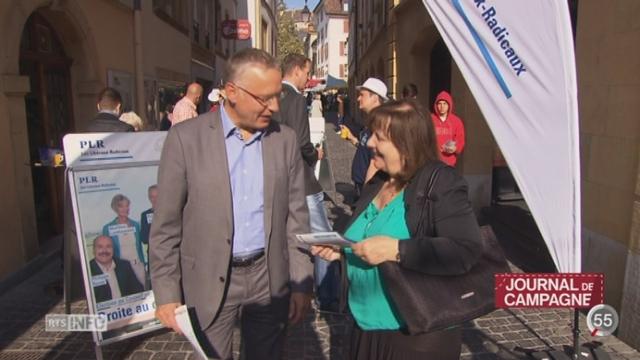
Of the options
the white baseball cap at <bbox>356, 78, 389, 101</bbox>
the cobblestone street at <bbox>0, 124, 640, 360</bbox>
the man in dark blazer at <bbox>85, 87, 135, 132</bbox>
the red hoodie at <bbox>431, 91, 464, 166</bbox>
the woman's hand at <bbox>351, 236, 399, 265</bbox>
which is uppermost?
the white baseball cap at <bbox>356, 78, 389, 101</bbox>

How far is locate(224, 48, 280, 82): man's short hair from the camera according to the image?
2.06m

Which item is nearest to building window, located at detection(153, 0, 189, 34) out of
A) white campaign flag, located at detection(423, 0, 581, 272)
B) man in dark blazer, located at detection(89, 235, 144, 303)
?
man in dark blazer, located at detection(89, 235, 144, 303)

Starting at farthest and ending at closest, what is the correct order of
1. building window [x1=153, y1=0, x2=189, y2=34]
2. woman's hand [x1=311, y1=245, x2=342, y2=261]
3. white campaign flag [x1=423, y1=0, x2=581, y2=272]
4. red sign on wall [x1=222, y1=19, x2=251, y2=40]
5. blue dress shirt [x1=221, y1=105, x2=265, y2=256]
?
red sign on wall [x1=222, y1=19, x2=251, y2=40] < building window [x1=153, y1=0, x2=189, y2=34] < white campaign flag [x1=423, y1=0, x2=581, y2=272] < blue dress shirt [x1=221, y1=105, x2=265, y2=256] < woman's hand [x1=311, y1=245, x2=342, y2=261]

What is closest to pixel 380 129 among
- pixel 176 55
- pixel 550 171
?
pixel 550 171

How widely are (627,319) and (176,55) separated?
1125 centimetres

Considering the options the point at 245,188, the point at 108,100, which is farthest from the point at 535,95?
the point at 108,100

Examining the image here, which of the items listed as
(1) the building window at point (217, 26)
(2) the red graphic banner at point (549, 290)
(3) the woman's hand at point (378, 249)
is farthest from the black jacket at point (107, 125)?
(1) the building window at point (217, 26)

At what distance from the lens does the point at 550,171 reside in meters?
2.37

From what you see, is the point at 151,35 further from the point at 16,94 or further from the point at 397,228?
the point at 397,228

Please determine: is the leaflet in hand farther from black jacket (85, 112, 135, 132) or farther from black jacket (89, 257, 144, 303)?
black jacket (85, 112, 135, 132)

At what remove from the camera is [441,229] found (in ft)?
5.77

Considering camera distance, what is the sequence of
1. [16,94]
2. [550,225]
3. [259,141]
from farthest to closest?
[16,94]
[550,225]
[259,141]

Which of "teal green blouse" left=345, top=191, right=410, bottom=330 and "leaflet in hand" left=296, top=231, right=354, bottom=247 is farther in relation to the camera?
"teal green blouse" left=345, top=191, right=410, bottom=330

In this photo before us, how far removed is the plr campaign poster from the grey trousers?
4.67 feet
